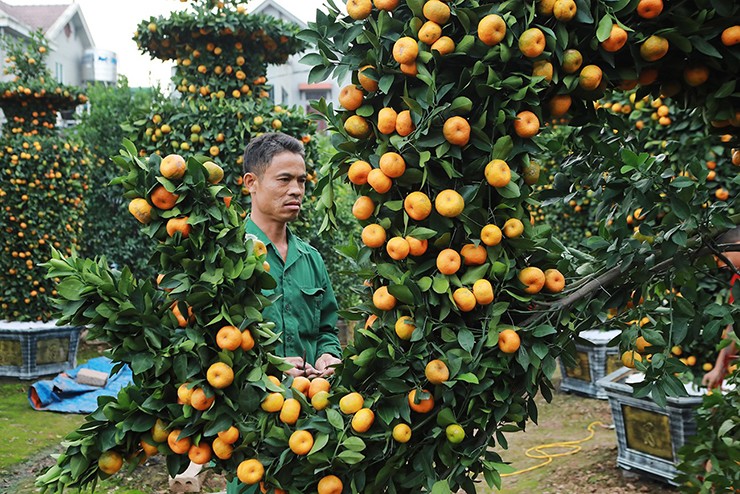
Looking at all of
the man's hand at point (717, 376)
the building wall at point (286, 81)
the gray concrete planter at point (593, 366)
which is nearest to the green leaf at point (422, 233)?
the man's hand at point (717, 376)

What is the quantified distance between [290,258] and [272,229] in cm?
15

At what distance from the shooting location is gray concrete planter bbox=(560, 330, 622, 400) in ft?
24.3

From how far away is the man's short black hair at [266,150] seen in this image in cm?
276

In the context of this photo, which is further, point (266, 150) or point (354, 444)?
point (266, 150)

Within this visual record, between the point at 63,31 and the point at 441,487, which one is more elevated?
the point at 63,31

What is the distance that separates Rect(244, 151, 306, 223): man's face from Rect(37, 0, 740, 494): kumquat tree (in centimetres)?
97

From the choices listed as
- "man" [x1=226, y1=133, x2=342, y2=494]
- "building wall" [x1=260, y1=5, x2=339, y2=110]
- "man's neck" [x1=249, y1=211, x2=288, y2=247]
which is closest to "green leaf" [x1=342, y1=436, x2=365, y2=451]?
"man" [x1=226, y1=133, x2=342, y2=494]

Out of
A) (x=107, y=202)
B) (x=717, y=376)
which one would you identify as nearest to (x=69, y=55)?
(x=107, y=202)

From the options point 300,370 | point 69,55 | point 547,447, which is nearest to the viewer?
point 300,370

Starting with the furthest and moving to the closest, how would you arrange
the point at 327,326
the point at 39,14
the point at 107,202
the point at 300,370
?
the point at 39,14 → the point at 107,202 → the point at 327,326 → the point at 300,370

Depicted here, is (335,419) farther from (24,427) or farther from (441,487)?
(24,427)

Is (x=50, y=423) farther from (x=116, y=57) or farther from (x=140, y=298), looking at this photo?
(x=116, y=57)

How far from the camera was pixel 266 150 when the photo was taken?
9.14ft

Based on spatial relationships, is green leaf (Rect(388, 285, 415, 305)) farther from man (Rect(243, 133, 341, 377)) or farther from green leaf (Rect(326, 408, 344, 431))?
man (Rect(243, 133, 341, 377))
